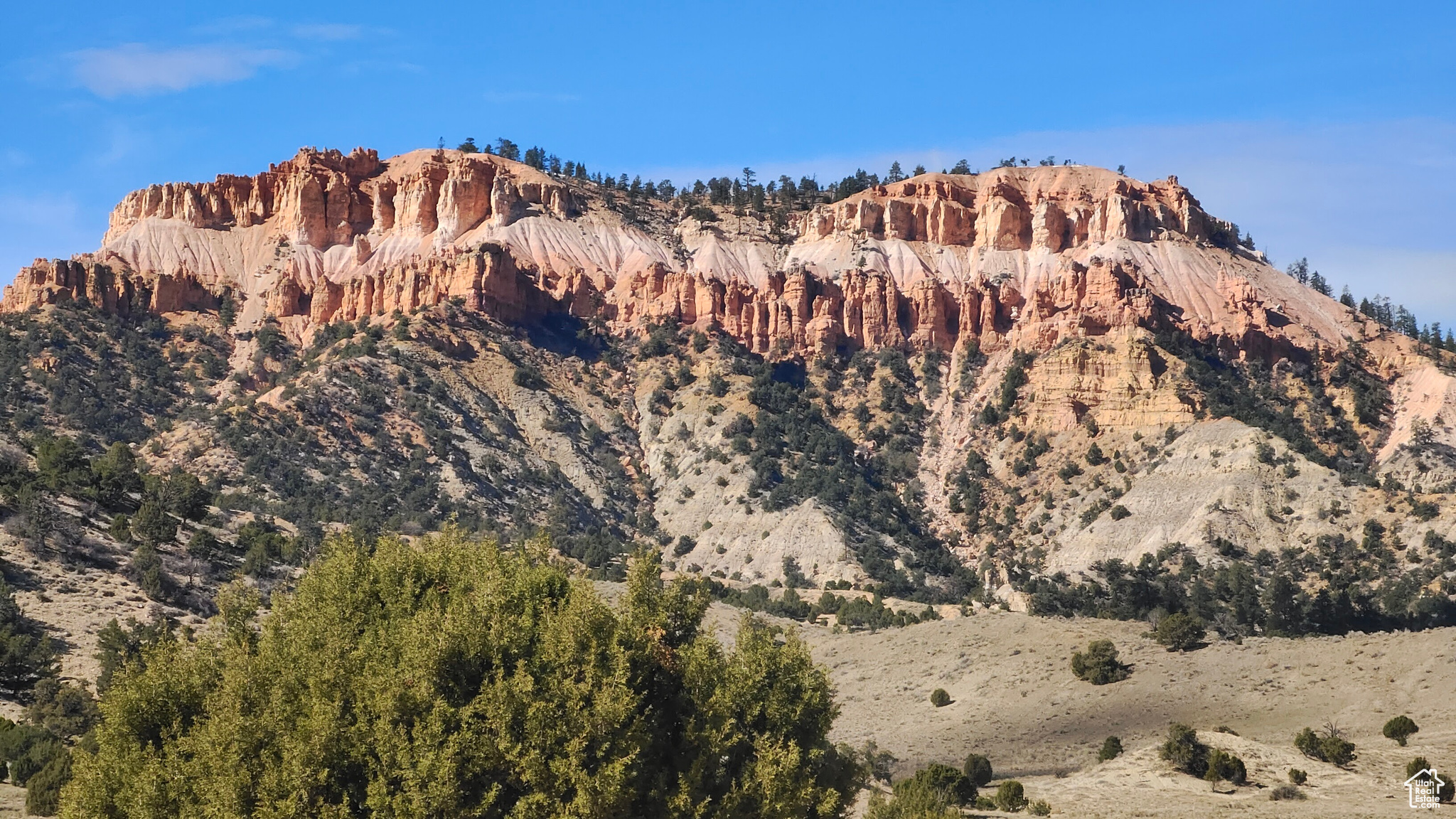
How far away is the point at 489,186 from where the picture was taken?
15012cm

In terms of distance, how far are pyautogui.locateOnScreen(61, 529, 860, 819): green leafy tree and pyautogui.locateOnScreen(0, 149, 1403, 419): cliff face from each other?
100990 mm

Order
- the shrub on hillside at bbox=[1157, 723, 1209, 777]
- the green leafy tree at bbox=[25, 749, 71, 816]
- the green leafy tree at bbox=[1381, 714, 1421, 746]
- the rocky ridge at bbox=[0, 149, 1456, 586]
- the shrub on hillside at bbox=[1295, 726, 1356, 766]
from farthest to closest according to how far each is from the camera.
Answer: the rocky ridge at bbox=[0, 149, 1456, 586], the green leafy tree at bbox=[1381, 714, 1421, 746], the shrub on hillside at bbox=[1157, 723, 1209, 777], the shrub on hillside at bbox=[1295, 726, 1356, 766], the green leafy tree at bbox=[25, 749, 71, 816]

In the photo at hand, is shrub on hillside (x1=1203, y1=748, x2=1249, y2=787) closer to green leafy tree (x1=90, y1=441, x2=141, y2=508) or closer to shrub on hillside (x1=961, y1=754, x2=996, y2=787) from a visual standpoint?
shrub on hillside (x1=961, y1=754, x2=996, y2=787)

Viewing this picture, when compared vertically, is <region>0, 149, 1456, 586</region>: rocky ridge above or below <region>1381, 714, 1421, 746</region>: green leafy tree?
above

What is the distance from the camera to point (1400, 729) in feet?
160

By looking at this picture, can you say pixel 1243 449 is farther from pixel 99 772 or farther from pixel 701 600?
pixel 99 772


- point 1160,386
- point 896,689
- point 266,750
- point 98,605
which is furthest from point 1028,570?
point 266,750

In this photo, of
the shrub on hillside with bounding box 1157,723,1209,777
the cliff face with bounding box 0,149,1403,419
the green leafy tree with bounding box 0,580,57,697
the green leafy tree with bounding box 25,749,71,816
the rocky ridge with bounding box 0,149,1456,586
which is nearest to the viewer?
the green leafy tree with bounding box 25,749,71,816

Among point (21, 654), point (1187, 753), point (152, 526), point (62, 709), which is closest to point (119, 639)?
point (21, 654)

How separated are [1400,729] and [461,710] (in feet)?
117

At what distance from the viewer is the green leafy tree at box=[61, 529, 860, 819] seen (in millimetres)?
24109

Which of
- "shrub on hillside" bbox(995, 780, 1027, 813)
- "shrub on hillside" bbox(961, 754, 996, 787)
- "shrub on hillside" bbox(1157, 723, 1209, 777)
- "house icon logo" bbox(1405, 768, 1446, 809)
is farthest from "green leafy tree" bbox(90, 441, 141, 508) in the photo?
"house icon logo" bbox(1405, 768, 1446, 809)

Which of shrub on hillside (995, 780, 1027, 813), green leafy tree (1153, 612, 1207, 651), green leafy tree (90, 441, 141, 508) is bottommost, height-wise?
shrub on hillside (995, 780, 1027, 813)

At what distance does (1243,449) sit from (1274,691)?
4845cm
